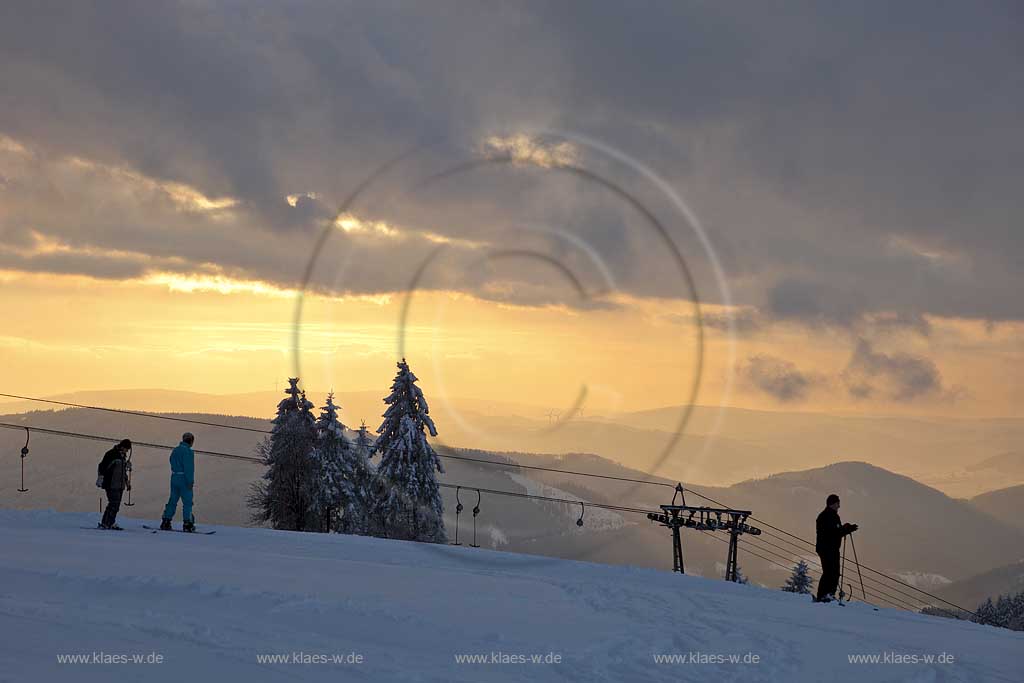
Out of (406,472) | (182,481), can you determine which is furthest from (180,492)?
(406,472)

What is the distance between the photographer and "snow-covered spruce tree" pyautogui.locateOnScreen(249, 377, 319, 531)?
51156 millimetres

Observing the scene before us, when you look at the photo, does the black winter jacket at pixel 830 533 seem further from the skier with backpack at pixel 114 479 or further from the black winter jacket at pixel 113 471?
the black winter jacket at pixel 113 471

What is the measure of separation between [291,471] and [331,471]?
8.33 feet

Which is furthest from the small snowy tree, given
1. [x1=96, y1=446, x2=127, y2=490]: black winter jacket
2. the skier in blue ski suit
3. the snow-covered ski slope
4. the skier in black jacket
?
[x1=96, y1=446, x2=127, y2=490]: black winter jacket

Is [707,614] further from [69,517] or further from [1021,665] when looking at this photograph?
[69,517]

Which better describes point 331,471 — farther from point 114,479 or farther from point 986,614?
point 986,614

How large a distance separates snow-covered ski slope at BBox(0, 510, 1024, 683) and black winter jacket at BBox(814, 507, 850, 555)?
1237 mm

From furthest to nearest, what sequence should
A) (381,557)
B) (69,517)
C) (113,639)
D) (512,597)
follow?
(69,517) → (381,557) → (512,597) → (113,639)

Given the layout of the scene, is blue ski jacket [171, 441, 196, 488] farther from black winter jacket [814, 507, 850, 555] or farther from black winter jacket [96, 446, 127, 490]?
black winter jacket [814, 507, 850, 555]

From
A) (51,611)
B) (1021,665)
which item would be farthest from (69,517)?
(1021,665)

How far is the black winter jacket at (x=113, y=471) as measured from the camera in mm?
20000

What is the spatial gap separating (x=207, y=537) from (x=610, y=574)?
28.1ft

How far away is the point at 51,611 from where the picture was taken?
10.7 meters

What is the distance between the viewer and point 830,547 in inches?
715
